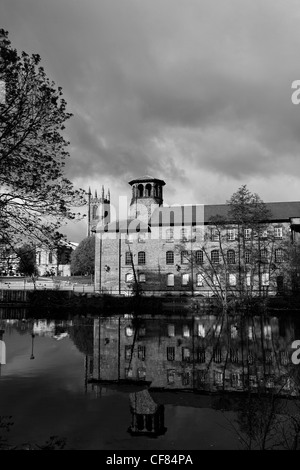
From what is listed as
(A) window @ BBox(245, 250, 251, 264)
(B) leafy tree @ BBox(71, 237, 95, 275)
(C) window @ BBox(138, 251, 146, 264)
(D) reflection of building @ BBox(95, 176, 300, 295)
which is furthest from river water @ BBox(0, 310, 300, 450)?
(B) leafy tree @ BBox(71, 237, 95, 275)

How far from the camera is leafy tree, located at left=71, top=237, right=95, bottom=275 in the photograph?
7681cm

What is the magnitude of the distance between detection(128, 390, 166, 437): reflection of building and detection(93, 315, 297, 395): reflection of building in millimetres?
913

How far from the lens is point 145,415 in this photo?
7816mm

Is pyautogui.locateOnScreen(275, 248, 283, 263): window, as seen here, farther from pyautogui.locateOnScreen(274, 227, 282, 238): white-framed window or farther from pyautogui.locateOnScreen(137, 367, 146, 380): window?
pyautogui.locateOnScreen(137, 367, 146, 380): window

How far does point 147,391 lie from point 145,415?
1.55m

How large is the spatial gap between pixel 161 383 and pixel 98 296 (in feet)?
90.2

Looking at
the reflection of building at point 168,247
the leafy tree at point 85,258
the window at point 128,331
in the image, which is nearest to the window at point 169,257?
the reflection of building at point 168,247

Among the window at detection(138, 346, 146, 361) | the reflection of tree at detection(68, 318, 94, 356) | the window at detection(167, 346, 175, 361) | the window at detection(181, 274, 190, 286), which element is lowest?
the reflection of tree at detection(68, 318, 94, 356)

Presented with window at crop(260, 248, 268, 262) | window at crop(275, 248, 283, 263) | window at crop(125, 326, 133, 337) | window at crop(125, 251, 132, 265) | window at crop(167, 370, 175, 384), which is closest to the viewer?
window at crop(167, 370, 175, 384)

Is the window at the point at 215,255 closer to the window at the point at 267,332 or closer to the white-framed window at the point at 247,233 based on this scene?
the white-framed window at the point at 247,233

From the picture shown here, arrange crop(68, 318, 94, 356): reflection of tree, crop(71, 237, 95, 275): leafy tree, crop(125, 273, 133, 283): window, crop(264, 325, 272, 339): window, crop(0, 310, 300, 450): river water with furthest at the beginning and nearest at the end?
crop(71, 237, 95, 275): leafy tree, crop(125, 273, 133, 283): window, crop(264, 325, 272, 339): window, crop(68, 318, 94, 356): reflection of tree, crop(0, 310, 300, 450): river water

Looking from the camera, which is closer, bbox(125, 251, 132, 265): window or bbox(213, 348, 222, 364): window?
bbox(213, 348, 222, 364): window

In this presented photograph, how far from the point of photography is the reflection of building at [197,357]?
10281 mm
